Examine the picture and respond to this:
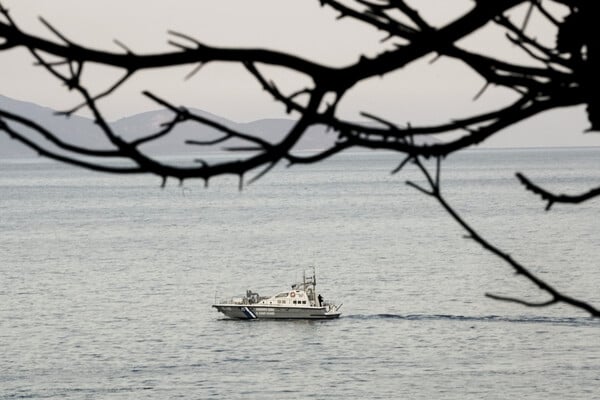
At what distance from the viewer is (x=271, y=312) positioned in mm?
70375

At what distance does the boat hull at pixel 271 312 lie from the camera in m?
67.4

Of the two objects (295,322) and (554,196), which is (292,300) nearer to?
(295,322)

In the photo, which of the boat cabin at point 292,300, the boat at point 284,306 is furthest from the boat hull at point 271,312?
the boat cabin at point 292,300

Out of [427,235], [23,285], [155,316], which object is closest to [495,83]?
[155,316]

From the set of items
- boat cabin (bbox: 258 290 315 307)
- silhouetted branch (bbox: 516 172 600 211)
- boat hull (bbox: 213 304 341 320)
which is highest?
silhouetted branch (bbox: 516 172 600 211)

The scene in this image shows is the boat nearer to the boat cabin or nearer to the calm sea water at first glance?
the boat cabin

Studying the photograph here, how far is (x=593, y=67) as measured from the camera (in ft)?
9.69

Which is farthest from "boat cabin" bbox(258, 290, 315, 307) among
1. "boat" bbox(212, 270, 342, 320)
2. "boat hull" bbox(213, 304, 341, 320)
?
"boat hull" bbox(213, 304, 341, 320)

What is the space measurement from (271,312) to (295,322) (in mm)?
1622

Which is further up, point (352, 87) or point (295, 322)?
point (352, 87)

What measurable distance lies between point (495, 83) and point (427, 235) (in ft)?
361

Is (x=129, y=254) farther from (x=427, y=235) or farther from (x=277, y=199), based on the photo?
(x=277, y=199)

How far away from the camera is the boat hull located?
221ft

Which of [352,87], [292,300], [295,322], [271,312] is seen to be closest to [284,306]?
[292,300]
